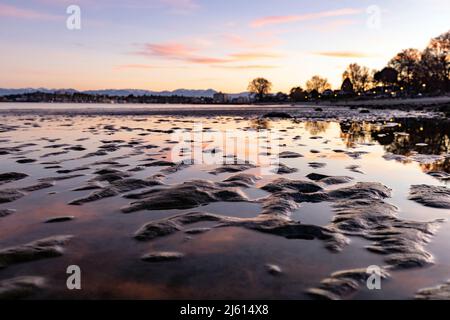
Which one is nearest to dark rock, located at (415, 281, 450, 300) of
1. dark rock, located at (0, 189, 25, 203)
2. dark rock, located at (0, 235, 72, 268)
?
dark rock, located at (0, 235, 72, 268)

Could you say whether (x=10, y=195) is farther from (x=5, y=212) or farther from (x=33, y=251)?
(x=33, y=251)

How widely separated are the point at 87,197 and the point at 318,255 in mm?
4238

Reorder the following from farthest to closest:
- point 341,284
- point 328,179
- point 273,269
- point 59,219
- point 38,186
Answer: point 328,179, point 38,186, point 59,219, point 273,269, point 341,284

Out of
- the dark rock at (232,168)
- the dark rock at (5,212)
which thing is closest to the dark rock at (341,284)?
the dark rock at (5,212)

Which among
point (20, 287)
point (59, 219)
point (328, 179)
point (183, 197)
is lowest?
point (20, 287)

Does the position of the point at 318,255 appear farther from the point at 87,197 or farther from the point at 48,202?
the point at 48,202

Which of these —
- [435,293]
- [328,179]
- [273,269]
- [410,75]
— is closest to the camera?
[435,293]

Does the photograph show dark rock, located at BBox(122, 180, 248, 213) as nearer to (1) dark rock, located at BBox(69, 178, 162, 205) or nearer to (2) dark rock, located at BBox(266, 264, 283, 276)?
(1) dark rock, located at BBox(69, 178, 162, 205)

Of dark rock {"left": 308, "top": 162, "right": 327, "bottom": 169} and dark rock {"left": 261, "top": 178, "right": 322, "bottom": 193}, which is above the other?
dark rock {"left": 308, "top": 162, "right": 327, "bottom": 169}

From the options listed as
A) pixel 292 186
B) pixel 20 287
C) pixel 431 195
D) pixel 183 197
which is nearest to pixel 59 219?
pixel 20 287

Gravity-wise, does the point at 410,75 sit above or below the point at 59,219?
above

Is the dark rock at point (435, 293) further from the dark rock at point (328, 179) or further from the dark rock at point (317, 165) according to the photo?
the dark rock at point (317, 165)
